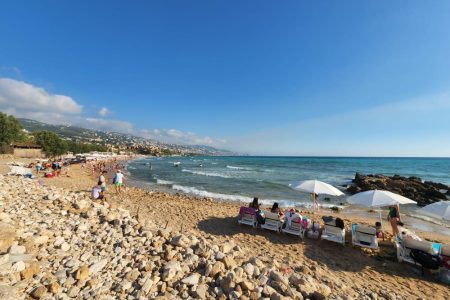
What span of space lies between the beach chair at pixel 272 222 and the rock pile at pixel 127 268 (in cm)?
312

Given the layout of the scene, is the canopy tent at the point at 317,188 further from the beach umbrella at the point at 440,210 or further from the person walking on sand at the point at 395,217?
the beach umbrella at the point at 440,210

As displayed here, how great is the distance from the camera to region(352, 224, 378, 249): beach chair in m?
7.79

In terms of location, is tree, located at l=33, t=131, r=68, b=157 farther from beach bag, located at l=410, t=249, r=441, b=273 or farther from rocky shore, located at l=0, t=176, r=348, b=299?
beach bag, located at l=410, t=249, r=441, b=273

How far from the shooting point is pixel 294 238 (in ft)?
28.4

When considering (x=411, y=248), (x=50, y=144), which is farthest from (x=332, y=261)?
(x=50, y=144)

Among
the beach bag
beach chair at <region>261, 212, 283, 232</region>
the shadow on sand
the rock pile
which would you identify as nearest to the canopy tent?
the shadow on sand

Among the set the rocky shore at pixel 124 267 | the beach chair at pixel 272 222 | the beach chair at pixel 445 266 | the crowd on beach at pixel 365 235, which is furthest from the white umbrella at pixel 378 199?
the rocky shore at pixel 124 267

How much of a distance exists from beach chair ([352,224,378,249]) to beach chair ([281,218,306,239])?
1711mm

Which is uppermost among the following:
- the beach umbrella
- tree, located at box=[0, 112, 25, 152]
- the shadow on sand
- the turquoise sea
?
tree, located at box=[0, 112, 25, 152]

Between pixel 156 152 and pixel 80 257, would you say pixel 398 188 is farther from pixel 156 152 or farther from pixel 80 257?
pixel 156 152

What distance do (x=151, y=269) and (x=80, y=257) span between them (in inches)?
68.6

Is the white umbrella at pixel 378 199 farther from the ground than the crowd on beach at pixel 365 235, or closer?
farther from the ground

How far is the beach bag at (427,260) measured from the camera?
6.54 metres

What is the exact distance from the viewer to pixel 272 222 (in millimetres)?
9109
